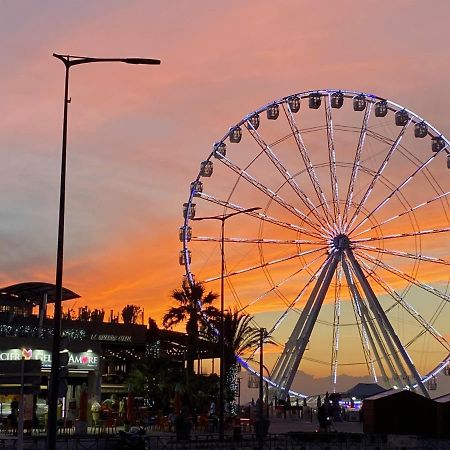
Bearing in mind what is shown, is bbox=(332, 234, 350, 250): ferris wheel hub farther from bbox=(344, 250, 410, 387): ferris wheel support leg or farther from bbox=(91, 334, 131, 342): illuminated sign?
bbox=(91, 334, 131, 342): illuminated sign

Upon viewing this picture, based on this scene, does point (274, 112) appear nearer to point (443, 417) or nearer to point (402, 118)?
point (402, 118)

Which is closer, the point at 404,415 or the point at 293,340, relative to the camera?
the point at 404,415

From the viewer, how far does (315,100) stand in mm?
59812

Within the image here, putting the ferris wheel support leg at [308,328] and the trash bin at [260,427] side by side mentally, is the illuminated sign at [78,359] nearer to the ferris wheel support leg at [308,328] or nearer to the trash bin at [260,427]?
the ferris wheel support leg at [308,328]

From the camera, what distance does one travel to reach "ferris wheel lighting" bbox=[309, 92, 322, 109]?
2347 inches

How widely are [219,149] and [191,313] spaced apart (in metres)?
11.7

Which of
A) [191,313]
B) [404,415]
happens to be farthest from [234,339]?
[404,415]

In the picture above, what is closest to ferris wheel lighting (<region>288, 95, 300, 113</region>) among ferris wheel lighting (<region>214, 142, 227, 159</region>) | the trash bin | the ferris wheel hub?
ferris wheel lighting (<region>214, 142, 227, 159</region>)

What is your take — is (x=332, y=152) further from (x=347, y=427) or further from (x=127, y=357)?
(x=127, y=357)

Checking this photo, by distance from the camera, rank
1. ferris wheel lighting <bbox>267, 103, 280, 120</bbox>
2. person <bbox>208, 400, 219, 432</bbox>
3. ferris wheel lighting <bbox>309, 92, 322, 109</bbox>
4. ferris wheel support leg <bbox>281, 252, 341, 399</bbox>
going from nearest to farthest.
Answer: person <bbox>208, 400, 219, 432</bbox> → ferris wheel support leg <bbox>281, 252, 341, 399</bbox> → ferris wheel lighting <bbox>309, 92, 322, 109</bbox> → ferris wheel lighting <bbox>267, 103, 280, 120</bbox>

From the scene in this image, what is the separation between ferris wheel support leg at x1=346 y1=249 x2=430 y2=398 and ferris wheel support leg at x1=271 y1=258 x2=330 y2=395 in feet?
5.86

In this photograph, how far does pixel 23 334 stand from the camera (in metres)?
55.6

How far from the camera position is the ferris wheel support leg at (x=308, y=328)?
57938mm

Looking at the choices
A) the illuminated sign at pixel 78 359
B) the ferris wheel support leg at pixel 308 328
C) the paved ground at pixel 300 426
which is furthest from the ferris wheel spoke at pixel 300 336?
the illuminated sign at pixel 78 359
